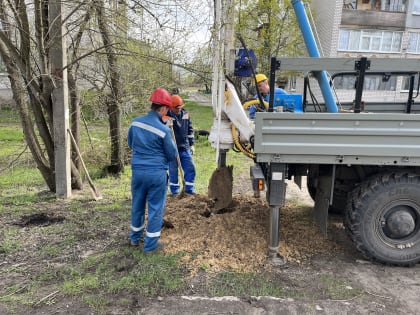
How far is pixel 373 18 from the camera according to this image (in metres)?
22.4

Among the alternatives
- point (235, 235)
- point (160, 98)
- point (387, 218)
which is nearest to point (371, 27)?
point (387, 218)

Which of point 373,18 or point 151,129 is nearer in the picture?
point 151,129

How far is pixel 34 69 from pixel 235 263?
163 inches

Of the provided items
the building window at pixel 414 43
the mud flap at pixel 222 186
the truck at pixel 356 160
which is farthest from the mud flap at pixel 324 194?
the building window at pixel 414 43

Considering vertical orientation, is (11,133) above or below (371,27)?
below

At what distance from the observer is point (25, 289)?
10.6ft

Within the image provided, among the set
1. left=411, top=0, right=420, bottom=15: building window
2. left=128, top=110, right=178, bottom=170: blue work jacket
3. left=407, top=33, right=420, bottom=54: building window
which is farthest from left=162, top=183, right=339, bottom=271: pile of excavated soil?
left=411, top=0, right=420, bottom=15: building window

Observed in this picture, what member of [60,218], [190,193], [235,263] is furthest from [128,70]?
[235,263]

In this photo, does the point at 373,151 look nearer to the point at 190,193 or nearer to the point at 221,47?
the point at 221,47

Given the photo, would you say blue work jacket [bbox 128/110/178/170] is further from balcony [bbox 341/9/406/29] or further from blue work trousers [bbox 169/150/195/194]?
balcony [bbox 341/9/406/29]

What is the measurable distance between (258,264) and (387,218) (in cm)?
137

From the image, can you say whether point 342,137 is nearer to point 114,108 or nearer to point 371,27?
point 114,108

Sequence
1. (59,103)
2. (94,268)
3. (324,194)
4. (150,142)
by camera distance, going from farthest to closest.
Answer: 1. (59,103)
2. (324,194)
3. (150,142)
4. (94,268)

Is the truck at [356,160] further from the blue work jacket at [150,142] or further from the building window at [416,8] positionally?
the building window at [416,8]
